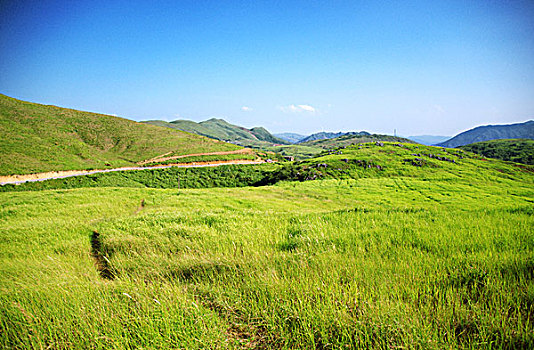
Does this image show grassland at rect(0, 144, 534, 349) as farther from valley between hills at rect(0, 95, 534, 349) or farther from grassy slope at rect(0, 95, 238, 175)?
grassy slope at rect(0, 95, 238, 175)

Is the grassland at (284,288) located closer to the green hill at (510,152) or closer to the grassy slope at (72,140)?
the grassy slope at (72,140)

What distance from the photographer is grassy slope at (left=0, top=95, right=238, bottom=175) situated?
3956 centimetres

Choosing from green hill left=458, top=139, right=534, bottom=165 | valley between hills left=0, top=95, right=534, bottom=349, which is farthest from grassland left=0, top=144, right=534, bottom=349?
green hill left=458, top=139, right=534, bottom=165

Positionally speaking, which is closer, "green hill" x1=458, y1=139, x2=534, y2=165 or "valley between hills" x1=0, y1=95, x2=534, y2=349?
"valley between hills" x1=0, y1=95, x2=534, y2=349

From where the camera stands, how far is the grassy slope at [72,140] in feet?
130

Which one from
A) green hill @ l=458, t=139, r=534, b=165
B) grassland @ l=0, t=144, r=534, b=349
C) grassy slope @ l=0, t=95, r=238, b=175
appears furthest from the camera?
green hill @ l=458, t=139, r=534, b=165

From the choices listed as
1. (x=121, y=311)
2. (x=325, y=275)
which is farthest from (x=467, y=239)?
(x=121, y=311)

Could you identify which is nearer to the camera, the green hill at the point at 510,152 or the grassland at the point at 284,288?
the grassland at the point at 284,288

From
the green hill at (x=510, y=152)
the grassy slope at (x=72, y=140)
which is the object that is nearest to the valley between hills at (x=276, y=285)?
the grassy slope at (x=72, y=140)

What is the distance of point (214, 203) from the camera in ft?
56.5

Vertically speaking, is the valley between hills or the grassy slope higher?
the grassy slope

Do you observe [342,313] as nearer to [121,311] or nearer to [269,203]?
[121,311]

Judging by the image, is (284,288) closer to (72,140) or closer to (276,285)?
(276,285)

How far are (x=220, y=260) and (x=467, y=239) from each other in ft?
14.4
